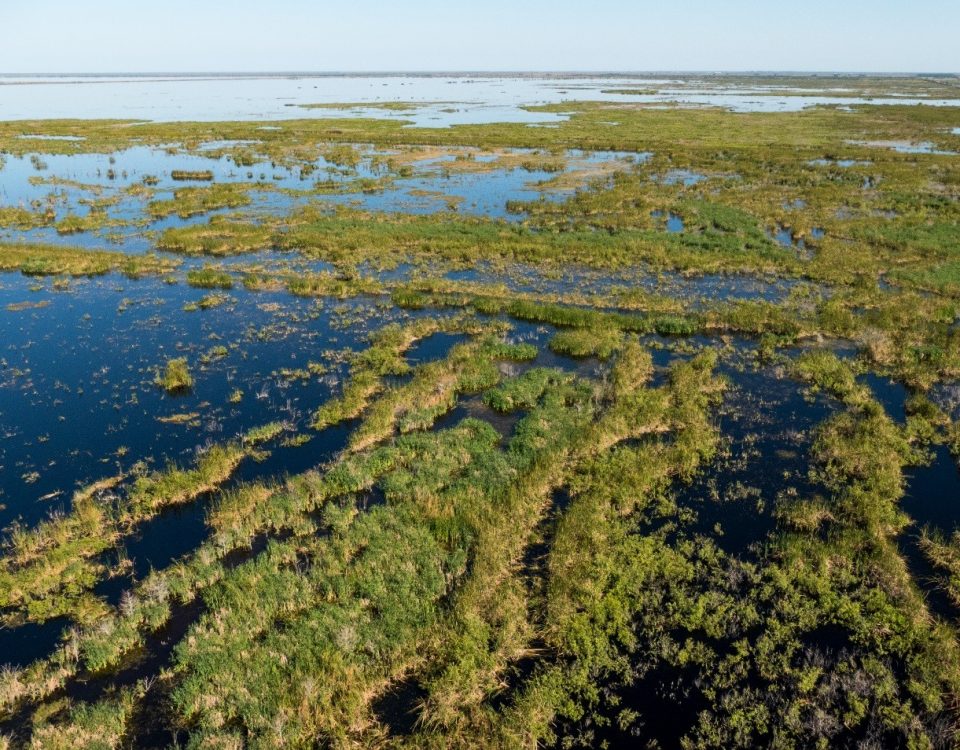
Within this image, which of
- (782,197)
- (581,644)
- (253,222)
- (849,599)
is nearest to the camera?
(581,644)

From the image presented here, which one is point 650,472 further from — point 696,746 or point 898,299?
point 898,299

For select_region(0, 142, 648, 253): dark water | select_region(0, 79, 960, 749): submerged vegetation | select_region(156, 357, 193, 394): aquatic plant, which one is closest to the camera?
select_region(0, 79, 960, 749): submerged vegetation

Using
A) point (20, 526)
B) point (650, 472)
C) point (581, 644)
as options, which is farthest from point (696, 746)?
point (20, 526)

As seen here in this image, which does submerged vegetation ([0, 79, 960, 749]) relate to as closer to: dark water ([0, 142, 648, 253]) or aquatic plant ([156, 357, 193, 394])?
aquatic plant ([156, 357, 193, 394])

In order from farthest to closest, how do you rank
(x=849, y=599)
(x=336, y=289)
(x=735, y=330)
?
(x=336, y=289), (x=735, y=330), (x=849, y=599)

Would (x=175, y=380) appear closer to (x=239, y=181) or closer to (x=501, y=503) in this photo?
(x=501, y=503)

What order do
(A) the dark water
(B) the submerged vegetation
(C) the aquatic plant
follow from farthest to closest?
(A) the dark water → (C) the aquatic plant → (B) the submerged vegetation

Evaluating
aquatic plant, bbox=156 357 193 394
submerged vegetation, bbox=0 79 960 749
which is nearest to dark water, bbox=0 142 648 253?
submerged vegetation, bbox=0 79 960 749

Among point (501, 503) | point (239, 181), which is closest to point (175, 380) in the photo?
point (501, 503)
